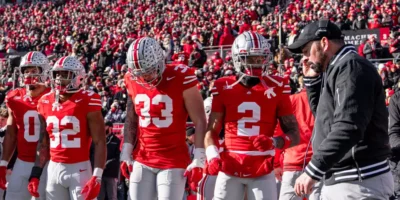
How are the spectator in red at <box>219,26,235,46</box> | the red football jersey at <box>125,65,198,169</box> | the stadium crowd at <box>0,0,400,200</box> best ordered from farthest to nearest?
the spectator in red at <box>219,26,235,46</box>, the stadium crowd at <box>0,0,400,200</box>, the red football jersey at <box>125,65,198,169</box>

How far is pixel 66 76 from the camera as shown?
5426mm

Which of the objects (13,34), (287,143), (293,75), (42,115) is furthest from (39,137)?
(13,34)

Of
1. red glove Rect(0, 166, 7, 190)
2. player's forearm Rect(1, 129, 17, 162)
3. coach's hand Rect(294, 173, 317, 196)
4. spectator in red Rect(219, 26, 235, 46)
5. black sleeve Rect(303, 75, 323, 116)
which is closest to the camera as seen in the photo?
coach's hand Rect(294, 173, 317, 196)

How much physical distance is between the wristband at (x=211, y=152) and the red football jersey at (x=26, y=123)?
1.82 m

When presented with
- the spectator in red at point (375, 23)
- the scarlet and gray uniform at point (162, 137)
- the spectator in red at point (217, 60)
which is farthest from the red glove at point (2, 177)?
the spectator in red at point (375, 23)

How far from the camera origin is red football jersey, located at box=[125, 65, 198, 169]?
15.7 ft

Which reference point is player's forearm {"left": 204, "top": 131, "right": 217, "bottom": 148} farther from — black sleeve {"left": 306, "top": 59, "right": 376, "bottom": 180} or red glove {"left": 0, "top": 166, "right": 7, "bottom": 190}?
red glove {"left": 0, "top": 166, "right": 7, "bottom": 190}

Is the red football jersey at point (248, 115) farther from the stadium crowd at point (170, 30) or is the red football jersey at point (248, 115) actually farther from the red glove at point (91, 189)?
the stadium crowd at point (170, 30)

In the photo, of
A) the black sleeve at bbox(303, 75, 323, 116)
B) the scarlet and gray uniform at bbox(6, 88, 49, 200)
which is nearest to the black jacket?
the black sleeve at bbox(303, 75, 323, 116)

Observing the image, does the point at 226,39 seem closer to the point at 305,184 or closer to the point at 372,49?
the point at 372,49

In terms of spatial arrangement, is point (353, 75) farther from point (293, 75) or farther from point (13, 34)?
point (13, 34)

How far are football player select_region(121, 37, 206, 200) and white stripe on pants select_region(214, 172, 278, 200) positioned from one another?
0.21m

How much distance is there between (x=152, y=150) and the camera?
481cm

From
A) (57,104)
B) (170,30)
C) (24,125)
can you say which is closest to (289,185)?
(57,104)
